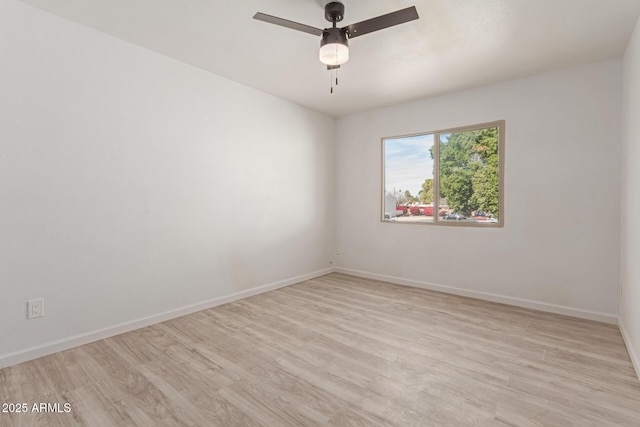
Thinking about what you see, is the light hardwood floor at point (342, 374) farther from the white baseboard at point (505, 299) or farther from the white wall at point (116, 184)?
the white wall at point (116, 184)

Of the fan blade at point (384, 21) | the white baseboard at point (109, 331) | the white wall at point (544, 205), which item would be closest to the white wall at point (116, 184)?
the white baseboard at point (109, 331)

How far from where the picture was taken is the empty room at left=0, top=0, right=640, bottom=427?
1968 millimetres

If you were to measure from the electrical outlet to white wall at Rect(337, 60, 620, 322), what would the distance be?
3925mm

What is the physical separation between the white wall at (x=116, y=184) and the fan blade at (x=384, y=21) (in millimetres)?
1950

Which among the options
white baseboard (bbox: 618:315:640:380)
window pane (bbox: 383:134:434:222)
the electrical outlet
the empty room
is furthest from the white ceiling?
white baseboard (bbox: 618:315:640:380)

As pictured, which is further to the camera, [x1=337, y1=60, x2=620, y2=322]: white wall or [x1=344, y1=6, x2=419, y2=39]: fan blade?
[x1=337, y1=60, x2=620, y2=322]: white wall

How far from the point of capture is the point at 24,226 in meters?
2.26

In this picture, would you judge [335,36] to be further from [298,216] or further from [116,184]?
[298,216]

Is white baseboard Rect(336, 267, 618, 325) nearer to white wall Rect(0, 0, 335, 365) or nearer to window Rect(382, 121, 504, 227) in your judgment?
window Rect(382, 121, 504, 227)

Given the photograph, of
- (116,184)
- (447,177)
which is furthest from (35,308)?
(447,177)

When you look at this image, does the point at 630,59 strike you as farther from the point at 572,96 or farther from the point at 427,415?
the point at 427,415

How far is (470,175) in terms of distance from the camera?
3895mm

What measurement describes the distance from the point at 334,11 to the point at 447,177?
2670mm

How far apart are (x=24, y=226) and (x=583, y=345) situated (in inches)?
175
